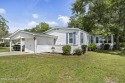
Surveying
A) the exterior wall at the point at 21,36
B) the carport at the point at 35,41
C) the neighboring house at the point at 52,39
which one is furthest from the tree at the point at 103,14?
the exterior wall at the point at 21,36

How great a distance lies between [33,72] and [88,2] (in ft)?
65.8

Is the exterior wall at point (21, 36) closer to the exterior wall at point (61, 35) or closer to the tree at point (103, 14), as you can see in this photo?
the exterior wall at point (61, 35)

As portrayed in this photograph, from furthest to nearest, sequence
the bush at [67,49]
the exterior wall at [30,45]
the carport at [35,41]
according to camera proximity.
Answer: the exterior wall at [30,45] → the carport at [35,41] → the bush at [67,49]

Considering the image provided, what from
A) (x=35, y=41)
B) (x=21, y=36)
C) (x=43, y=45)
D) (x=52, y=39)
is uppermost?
(x=21, y=36)

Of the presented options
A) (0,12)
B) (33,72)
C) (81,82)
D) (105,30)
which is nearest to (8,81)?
(33,72)

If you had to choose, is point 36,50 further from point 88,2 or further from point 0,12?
point 0,12

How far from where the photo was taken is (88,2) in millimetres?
26391

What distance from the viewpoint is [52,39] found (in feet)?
79.4

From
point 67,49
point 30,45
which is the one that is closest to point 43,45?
point 30,45

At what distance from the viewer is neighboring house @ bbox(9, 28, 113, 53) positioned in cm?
2094

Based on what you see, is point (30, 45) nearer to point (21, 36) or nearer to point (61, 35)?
point (21, 36)

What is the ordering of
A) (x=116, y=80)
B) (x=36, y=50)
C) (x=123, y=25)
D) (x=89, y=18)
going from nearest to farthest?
1. (x=116, y=80)
2. (x=36, y=50)
3. (x=123, y=25)
4. (x=89, y=18)

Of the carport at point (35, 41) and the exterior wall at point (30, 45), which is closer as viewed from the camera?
the carport at point (35, 41)

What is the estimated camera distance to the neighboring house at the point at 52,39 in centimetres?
2094
